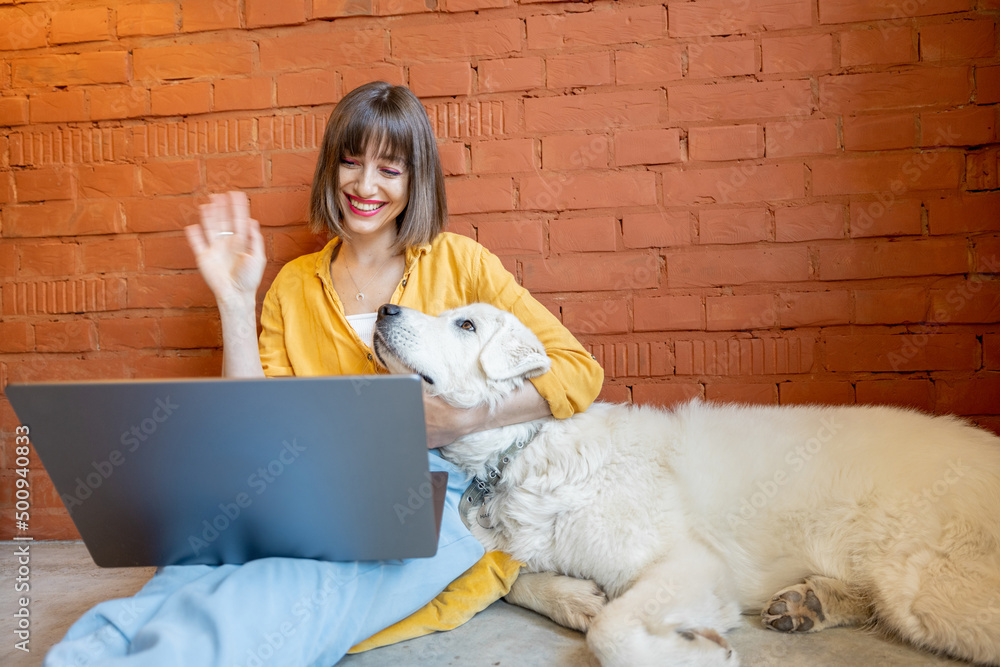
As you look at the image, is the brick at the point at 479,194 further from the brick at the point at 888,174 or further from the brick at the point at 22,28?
the brick at the point at 22,28

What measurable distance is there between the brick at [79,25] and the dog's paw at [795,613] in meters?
3.31

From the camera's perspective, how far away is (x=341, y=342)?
2.26 metres

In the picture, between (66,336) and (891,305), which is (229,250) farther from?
(891,305)

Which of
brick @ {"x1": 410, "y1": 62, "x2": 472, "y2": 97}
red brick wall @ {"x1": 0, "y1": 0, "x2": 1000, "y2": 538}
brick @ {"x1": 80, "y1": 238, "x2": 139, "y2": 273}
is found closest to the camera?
red brick wall @ {"x1": 0, "y1": 0, "x2": 1000, "y2": 538}

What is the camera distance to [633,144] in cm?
258

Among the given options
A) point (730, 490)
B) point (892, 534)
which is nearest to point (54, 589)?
point (730, 490)

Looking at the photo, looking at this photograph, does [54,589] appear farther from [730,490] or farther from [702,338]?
[702,338]

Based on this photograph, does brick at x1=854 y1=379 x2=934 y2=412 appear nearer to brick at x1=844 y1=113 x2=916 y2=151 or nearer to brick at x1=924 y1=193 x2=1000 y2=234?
brick at x1=924 y1=193 x2=1000 y2=234

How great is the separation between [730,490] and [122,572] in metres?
2.23

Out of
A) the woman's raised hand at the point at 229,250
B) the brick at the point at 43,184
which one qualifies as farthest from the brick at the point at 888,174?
the brick at the point at 43,184

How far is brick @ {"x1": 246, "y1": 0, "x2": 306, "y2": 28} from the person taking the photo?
2721 mm

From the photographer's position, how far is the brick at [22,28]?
9.45ft

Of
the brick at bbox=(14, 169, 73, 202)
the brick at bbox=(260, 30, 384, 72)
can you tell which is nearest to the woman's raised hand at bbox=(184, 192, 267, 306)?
the brick at bbox=(260, 30, 384, 72)

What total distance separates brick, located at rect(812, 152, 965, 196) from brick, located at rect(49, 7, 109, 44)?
2.96 meters
